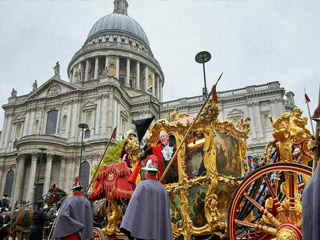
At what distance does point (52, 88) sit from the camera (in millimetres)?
41031

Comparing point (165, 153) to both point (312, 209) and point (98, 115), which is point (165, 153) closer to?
point (312, 209)

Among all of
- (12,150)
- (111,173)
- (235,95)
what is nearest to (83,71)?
(12,150)

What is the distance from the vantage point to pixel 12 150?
132ft

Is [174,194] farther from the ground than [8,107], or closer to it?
closer to it

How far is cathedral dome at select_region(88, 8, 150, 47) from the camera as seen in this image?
57.5m

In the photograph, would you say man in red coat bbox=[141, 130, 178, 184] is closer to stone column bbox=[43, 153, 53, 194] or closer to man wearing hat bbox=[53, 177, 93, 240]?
man wearing hat bbox=[53, 177, 93, 240]

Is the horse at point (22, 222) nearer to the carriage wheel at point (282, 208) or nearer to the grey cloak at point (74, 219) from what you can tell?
the grey cloak at point (74, 219)

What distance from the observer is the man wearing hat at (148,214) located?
455 cm

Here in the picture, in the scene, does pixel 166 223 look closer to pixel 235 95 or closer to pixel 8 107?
pixel 235 95

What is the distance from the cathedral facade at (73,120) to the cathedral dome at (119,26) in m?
11.6

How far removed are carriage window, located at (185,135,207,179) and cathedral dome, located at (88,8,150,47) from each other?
173ft

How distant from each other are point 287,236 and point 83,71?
51.7 meters

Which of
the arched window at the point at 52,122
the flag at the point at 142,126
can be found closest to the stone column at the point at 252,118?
the arched window at the point at 52,122

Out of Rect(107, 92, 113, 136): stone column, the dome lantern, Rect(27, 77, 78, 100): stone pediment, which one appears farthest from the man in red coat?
the dome lantern
